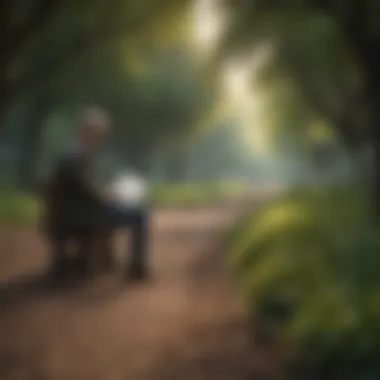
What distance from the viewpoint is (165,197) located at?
1443mm

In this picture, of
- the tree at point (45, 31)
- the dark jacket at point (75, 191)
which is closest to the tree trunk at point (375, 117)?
the tree at point (45, 31)

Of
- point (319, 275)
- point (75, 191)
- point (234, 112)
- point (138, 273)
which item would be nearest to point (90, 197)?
point (75, 191)

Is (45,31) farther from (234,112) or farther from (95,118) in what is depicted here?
(234,112)

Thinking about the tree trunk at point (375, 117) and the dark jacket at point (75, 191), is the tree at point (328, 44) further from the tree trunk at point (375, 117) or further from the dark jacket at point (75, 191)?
the dark jacket at point (75, 191)

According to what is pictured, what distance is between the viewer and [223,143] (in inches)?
55.6

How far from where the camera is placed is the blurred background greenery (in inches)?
55.9

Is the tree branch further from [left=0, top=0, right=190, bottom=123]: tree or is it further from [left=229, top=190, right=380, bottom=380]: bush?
[left=229, top=190, right=380, bottom=380]: bush

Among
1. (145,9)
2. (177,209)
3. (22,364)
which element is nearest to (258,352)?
(177,209)

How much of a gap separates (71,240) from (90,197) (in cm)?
7

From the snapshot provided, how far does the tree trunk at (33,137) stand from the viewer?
1419mm

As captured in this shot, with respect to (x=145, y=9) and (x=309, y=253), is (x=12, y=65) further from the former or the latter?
(x=309, y=253)

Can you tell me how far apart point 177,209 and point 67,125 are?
0.20 metres

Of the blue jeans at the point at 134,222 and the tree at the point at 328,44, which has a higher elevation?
the tree at the point at 328,44

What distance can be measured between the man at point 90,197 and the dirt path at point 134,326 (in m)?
0.04
